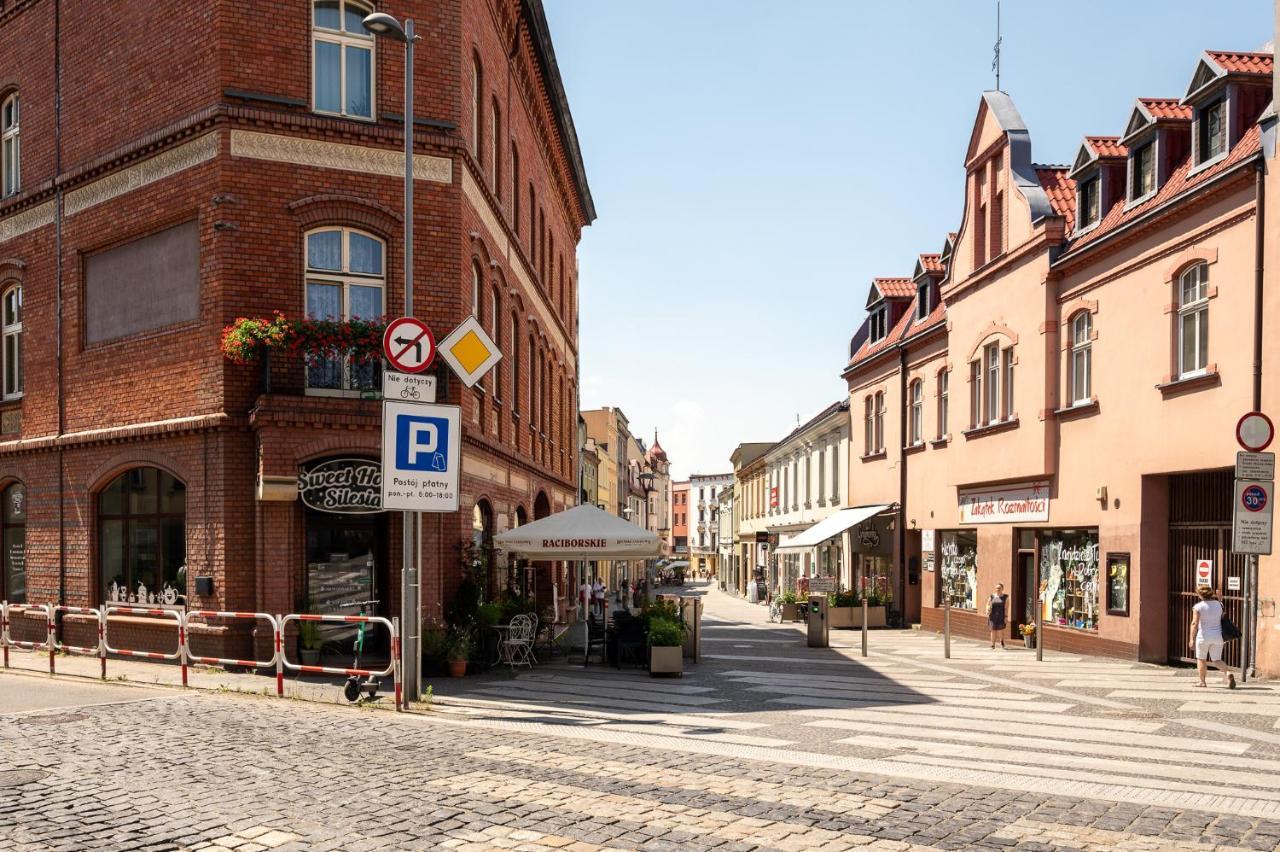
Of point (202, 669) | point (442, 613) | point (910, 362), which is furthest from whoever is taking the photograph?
point (910, 362)

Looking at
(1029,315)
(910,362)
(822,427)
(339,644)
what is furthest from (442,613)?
(822,427)

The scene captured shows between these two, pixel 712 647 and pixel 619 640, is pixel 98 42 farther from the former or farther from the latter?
pixel 712 647

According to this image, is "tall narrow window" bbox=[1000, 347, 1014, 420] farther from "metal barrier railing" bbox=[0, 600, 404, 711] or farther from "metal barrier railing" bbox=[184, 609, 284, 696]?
"metal barrier railing" bbox=[184, 609, 284, 696]

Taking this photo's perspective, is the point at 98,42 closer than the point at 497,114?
Yes

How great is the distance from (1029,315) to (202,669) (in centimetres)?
→ 1767

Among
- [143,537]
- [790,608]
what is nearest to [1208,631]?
[143,537]

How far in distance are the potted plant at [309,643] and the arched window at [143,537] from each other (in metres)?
2.60

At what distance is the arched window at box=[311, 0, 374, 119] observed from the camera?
16.2 meters

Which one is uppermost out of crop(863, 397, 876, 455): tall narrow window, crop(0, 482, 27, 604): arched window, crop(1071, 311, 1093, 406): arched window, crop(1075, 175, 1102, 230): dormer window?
crop(1075, 175, 1102, 230): dormer window

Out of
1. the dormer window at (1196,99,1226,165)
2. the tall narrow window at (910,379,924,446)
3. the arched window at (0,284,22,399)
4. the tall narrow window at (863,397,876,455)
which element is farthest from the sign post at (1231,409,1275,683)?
the arched window at (0,284,22,399)

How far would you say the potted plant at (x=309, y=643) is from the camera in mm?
14836

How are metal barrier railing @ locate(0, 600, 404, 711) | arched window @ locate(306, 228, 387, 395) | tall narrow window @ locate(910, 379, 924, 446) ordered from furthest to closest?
tall narrow window @ locate(910, 379, 924, 446)
arched window @ locate(306, 228, 387, 395)
metal barrier railing @ locate(0, 600, 404, 711)

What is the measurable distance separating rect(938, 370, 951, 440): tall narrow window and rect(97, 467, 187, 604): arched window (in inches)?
780

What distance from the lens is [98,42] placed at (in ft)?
58.7
